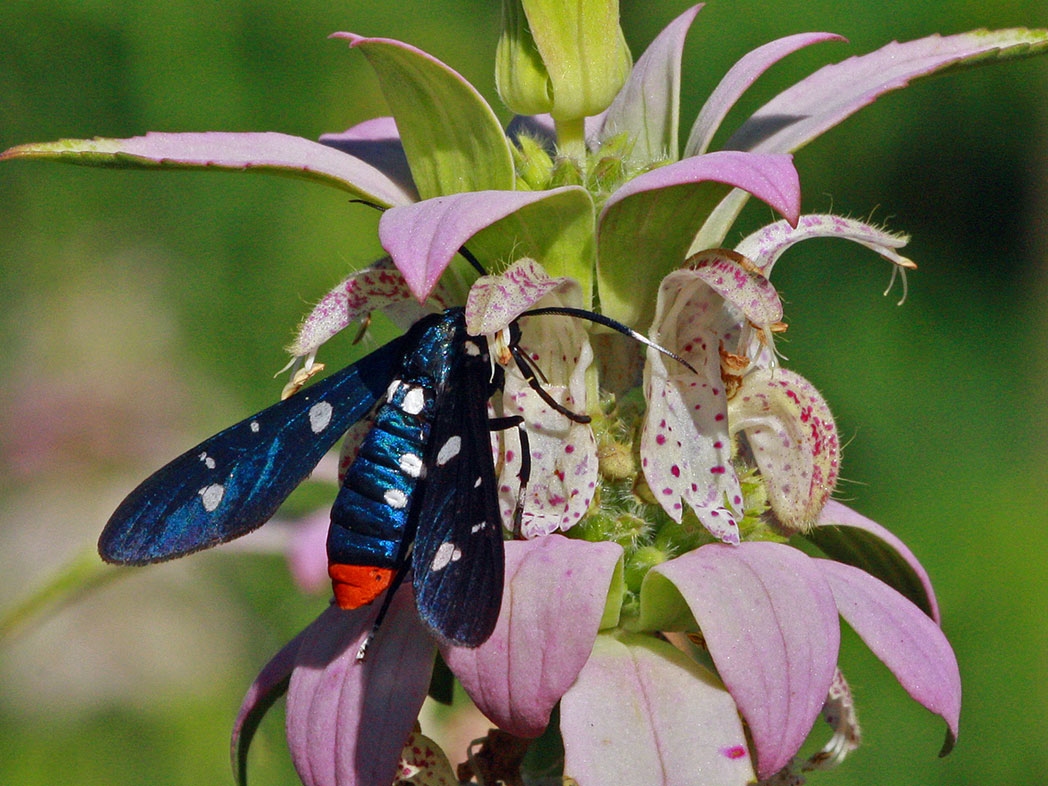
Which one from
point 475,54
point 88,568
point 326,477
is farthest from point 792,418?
point 475,54

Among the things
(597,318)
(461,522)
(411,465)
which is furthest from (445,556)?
(597,318)

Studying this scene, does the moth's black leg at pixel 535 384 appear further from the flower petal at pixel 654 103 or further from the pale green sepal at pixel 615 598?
the flower petal at pixel 654 103

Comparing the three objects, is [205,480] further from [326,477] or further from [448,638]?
[326,477]

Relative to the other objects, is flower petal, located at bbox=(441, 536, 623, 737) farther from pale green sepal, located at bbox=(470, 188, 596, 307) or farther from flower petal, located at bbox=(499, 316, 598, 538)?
pale green sepal, located at bbox=(470, 188, 596, 307)

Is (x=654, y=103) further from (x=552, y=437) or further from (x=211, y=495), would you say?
(x=211, y=495)

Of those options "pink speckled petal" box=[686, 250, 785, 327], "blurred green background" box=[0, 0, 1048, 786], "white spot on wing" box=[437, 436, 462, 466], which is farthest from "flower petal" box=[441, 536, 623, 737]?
"blurred green background" box=[0, 0, 1048, 786]
